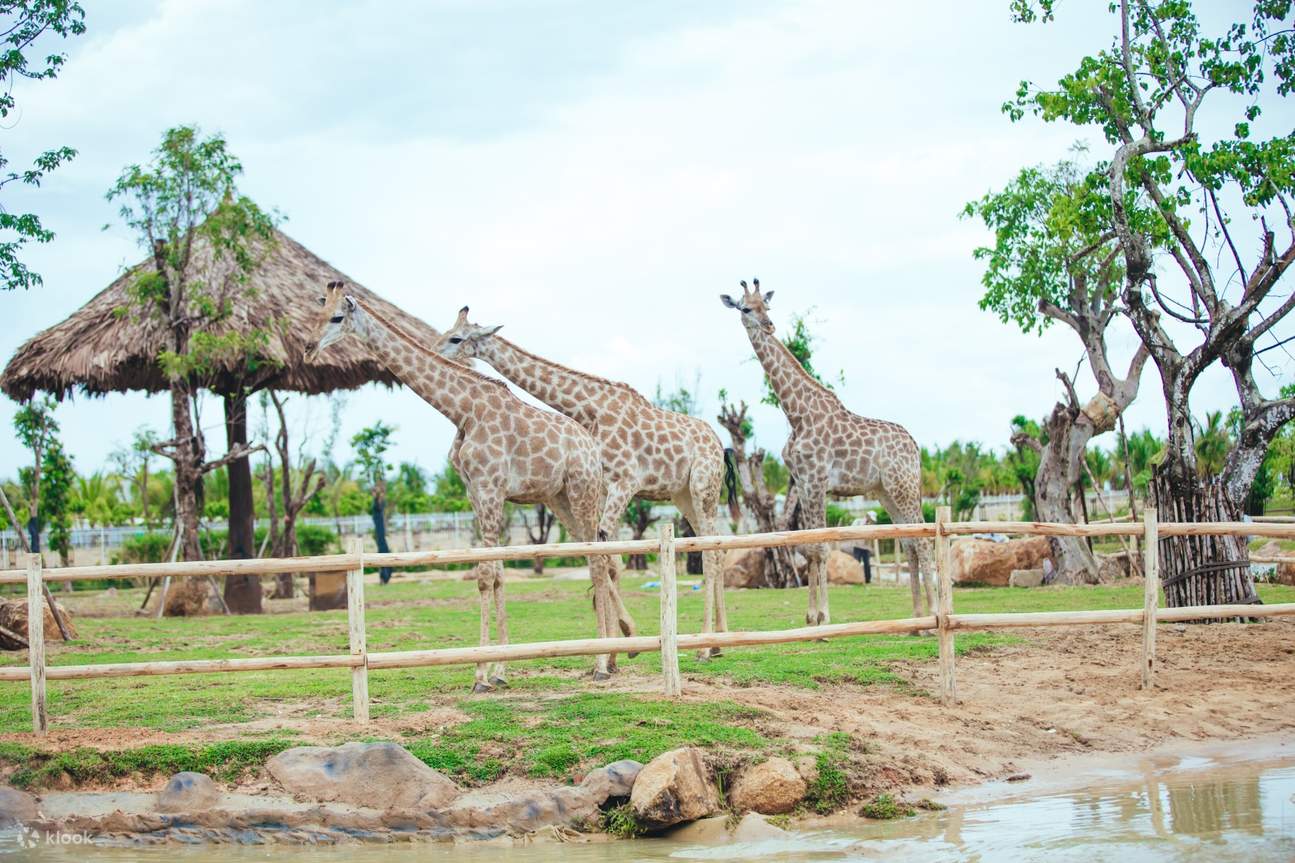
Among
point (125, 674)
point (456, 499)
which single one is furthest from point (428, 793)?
point (456, 499)

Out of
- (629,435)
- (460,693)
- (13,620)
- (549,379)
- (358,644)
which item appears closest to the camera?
(358,644)

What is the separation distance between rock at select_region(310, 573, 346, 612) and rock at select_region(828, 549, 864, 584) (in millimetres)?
7874

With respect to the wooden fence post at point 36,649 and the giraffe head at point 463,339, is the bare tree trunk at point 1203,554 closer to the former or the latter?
the giraffe head at point 463,339

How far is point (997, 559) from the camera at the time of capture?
1883 cm

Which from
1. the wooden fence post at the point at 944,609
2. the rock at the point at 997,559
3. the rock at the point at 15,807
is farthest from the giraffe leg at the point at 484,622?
the rock at the point at 997,559

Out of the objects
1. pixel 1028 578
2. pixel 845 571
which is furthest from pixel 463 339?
pixel 845 571

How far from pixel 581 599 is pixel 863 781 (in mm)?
11173

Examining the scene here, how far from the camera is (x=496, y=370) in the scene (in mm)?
10859

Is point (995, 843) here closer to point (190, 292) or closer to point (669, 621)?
point (669, 621)

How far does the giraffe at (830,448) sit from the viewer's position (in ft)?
39.0

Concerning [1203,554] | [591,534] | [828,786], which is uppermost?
[591,534]

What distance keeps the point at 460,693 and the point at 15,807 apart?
2992 millimetres

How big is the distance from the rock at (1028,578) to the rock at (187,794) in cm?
1375

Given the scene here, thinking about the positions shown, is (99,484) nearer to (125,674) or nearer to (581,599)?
(581,599)
